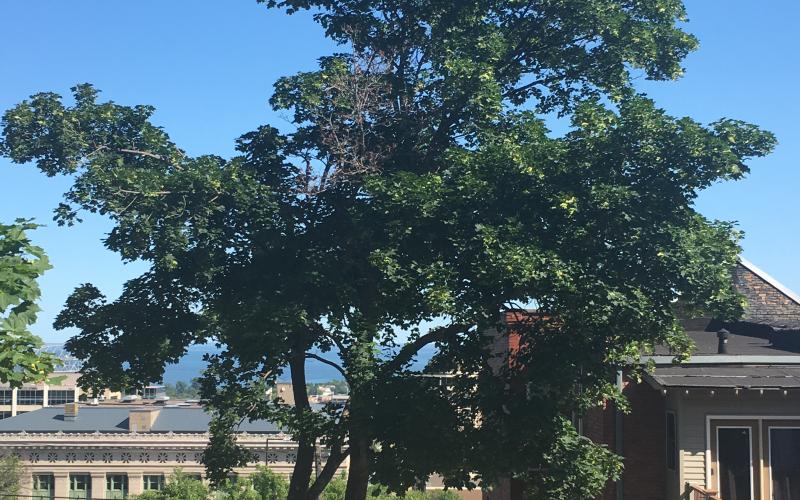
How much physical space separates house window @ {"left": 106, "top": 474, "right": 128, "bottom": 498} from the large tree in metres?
67.6

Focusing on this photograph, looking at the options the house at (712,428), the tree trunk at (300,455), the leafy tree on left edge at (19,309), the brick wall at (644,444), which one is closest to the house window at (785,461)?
the house at (712,428)

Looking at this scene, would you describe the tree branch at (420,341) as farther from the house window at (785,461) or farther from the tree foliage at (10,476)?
the tree foliage at (10,476)

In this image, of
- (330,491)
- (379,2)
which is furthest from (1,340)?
(330,491)

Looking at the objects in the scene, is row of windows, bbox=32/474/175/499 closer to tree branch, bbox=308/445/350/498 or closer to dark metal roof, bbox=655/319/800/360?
tree branch, bbox=308/445/350/498

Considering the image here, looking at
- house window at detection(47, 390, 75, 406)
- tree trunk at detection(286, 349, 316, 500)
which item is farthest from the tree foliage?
house window at detection(47, 390, 75, 406)

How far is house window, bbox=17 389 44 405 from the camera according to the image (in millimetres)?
163050

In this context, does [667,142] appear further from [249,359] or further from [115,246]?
[115,246]

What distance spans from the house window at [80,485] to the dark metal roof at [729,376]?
253ft

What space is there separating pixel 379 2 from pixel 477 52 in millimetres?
3609

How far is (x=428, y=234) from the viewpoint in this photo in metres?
18.9

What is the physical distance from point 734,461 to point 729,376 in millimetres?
1855

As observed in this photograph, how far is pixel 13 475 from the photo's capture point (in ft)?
252

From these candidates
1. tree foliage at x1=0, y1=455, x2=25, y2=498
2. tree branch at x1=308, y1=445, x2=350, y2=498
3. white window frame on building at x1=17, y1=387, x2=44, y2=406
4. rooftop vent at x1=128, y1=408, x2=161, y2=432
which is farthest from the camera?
white window frame on building at x1=17, y1=387, x2=44, y2=406

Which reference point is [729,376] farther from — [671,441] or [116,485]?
[116,485]
